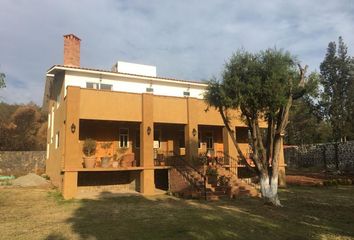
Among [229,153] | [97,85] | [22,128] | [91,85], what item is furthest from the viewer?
[22,128]

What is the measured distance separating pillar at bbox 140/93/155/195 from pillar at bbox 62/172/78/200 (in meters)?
4.11

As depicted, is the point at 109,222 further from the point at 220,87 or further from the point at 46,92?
the point at 46,92

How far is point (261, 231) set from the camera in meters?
11.7

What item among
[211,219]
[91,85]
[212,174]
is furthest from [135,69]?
[211,219]

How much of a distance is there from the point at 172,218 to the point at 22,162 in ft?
99.4

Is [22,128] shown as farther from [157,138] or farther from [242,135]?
[242,135]

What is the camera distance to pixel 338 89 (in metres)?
47.6

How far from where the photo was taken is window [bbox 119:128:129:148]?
25.0 m

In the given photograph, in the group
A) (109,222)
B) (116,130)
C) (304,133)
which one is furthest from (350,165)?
(109,222)

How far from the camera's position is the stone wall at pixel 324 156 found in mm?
37812

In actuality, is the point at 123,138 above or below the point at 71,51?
below

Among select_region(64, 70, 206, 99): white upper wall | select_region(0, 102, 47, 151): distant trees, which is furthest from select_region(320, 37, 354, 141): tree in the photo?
select_region(0, 102, 47, 151): distant trees

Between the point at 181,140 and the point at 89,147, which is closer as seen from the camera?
the point at 89,147

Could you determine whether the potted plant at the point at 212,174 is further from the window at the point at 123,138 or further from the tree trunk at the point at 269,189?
the window at the point at 123,138
